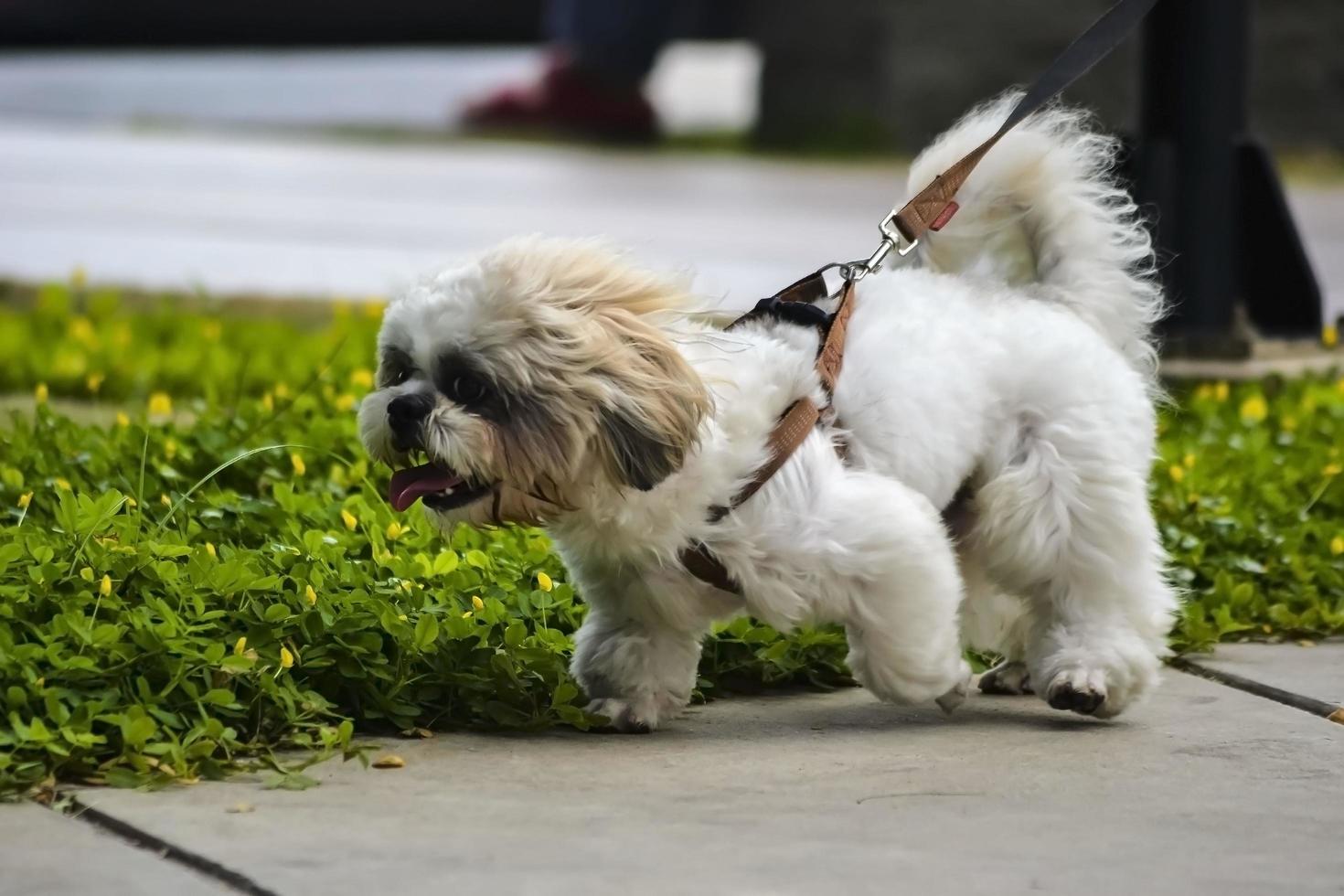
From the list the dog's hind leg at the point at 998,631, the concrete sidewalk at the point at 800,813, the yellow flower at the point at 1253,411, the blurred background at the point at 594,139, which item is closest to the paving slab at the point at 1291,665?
the concrete sidewalk at the point at 800,813

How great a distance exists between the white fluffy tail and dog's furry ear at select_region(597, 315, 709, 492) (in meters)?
1.17

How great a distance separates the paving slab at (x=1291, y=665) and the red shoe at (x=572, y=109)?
45.6 ft

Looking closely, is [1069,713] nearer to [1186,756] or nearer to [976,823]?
[1186,756]

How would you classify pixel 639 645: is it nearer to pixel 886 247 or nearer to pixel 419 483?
pixel 419 483

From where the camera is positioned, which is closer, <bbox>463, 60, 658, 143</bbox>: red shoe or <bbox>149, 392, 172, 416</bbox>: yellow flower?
<bbox>149, 392, 172, 416</bbox>: yellow flower

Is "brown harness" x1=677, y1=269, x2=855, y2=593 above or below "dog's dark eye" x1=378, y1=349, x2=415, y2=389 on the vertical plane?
below

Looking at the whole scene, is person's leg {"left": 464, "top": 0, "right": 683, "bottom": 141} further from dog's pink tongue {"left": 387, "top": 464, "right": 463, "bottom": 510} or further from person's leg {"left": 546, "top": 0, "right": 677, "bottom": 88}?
dog's pink tongue {"left": 387, "top": 464, "right": 463, "bottom": 510}

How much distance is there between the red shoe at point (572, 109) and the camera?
18641mm

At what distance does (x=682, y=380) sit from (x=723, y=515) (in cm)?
31

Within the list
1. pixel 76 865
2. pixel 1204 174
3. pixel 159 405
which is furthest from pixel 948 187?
pixel 1204 174

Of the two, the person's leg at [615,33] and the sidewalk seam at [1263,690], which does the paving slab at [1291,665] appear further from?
the person's leg at [615,33]

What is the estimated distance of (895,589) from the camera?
415 centimetres

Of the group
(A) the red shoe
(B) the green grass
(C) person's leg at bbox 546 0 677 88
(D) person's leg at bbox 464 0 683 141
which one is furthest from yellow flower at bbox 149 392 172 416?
(A) the red shoe

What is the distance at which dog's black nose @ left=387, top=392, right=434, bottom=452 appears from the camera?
3.94 meters
